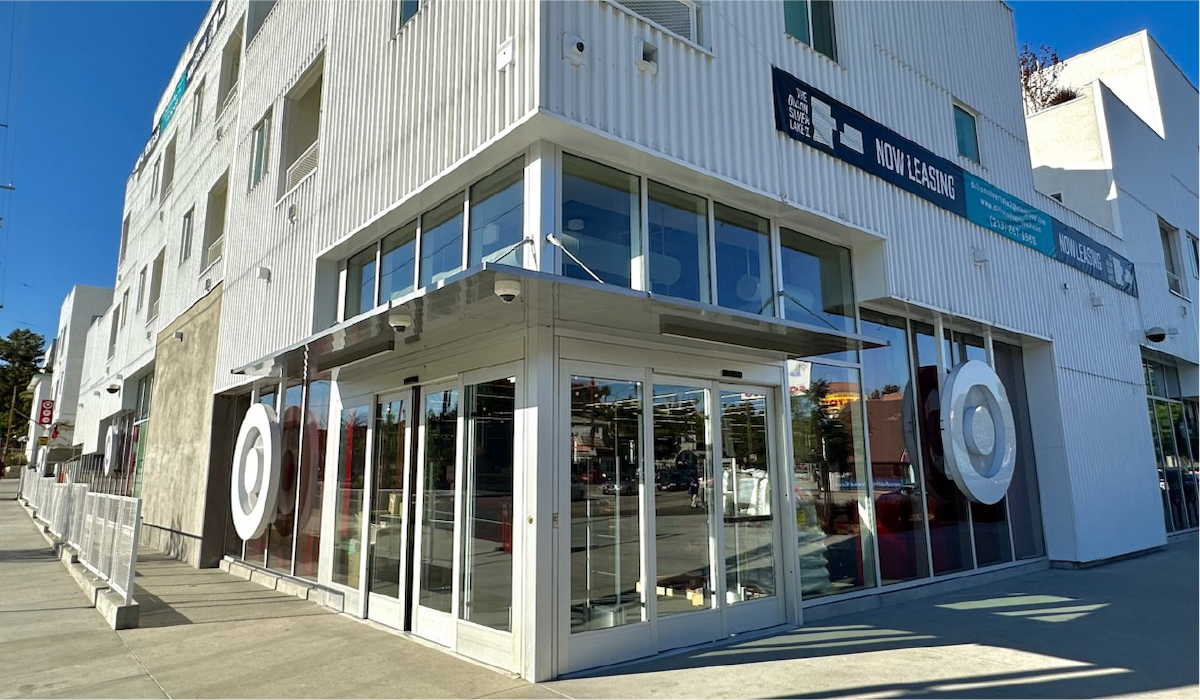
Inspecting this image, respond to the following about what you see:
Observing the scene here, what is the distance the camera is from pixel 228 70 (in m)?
14.2

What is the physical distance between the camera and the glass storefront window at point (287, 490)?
913cm

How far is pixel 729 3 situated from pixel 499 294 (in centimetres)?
414

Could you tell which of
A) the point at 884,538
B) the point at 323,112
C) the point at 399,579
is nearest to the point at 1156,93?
the point at 884,538

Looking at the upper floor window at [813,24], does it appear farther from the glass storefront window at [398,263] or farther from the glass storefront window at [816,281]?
the glass storefront window at [398,263]

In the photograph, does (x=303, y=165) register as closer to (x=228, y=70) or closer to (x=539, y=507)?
(x=228, y=70)

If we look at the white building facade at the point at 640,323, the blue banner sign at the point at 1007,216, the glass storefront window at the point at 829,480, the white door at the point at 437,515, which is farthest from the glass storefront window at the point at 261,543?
the blue banner sign at the point at 1007,216

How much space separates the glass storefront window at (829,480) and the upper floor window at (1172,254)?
1175cm

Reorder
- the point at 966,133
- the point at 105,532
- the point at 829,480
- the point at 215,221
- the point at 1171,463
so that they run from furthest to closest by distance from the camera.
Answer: the point at 215,221
the point at 1171,463
the point at 966,133
the point at 105,532
the point at 829,480

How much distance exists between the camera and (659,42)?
234 inches

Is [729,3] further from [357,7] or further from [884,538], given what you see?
[884,538]

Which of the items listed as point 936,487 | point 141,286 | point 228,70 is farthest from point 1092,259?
point 141,286

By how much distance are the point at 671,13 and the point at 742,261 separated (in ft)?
7.70

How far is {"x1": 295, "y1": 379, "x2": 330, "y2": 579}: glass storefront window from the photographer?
8484mm

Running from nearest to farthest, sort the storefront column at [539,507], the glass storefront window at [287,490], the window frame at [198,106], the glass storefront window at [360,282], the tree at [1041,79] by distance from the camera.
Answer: the storefront column at [539,507] < the glass storefront window at [360,282] < the glass storefront window at [287,490] < the window frame at [198,106] < the tree at [1041,79]
